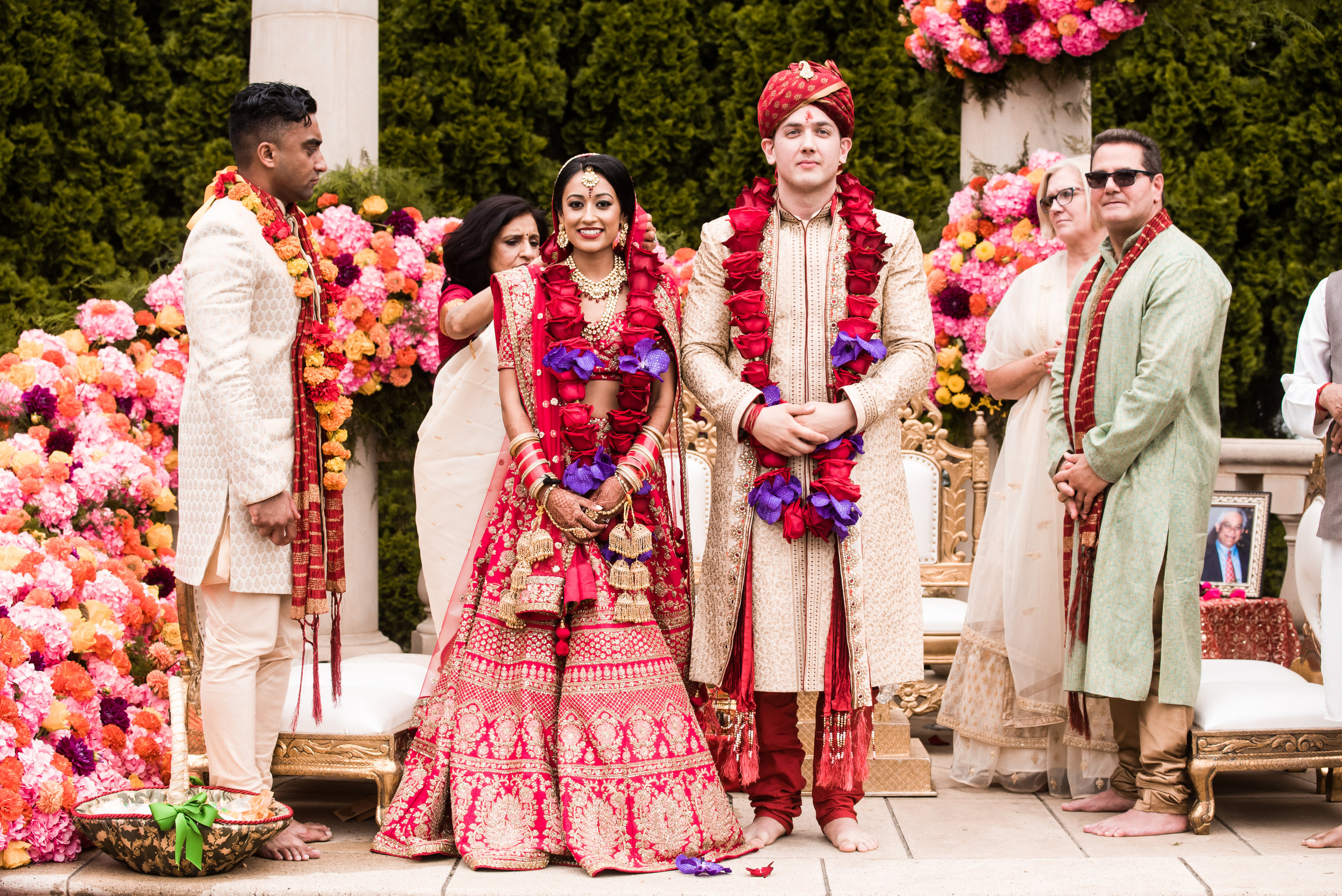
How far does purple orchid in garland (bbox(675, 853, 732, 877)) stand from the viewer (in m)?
3.81

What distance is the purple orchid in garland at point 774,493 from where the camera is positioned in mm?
4074

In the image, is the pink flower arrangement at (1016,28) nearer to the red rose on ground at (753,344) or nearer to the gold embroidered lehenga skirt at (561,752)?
the red rose on ground at (753,344)

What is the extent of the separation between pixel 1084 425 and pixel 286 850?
9.73 feet

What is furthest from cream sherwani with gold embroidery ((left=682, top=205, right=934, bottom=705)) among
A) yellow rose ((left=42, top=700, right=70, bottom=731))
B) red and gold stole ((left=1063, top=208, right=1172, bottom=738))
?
yellow rose ((left=42, top=700, right=70, bottom=731))

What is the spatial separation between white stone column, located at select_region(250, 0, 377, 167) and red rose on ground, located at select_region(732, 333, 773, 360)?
296 cm

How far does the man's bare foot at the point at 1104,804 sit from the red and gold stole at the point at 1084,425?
10.3 inches

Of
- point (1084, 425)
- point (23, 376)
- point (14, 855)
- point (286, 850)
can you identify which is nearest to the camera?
point (14, 855)

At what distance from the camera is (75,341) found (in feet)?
18.0

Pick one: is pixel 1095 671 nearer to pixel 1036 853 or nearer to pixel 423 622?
pixel 1036 853

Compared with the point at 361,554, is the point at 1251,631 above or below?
below

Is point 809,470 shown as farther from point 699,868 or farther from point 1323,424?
point 1323,424

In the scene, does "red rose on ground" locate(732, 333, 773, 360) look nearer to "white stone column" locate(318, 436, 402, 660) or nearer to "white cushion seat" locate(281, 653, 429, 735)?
"white cushion seat" locate(281, 653, 429, 735)

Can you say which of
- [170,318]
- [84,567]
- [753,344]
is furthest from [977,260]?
[84,567]

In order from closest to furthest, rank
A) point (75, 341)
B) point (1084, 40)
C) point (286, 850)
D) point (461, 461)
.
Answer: point (286, 850) < point (461, 461) < point (75, 341) < point (1084, 40)
